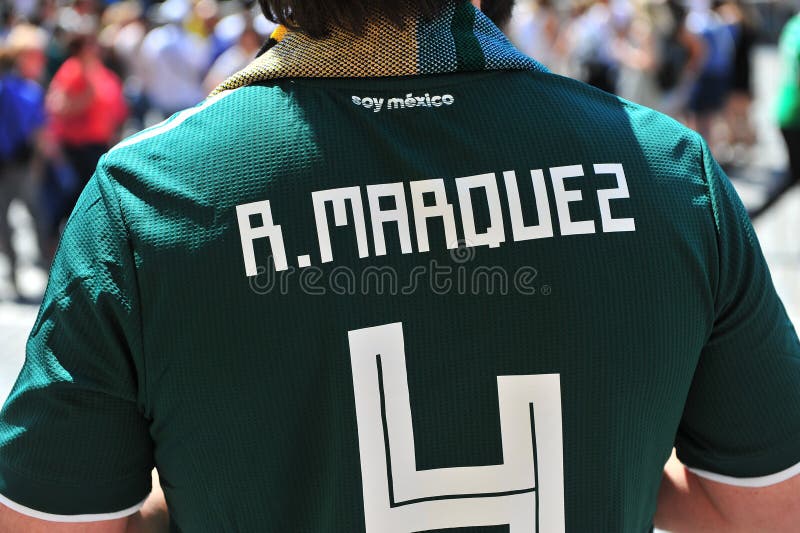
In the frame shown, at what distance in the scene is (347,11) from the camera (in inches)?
45.4

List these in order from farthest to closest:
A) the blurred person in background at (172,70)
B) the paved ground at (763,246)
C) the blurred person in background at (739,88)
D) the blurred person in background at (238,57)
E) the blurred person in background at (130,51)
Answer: the blurred person in background at (739,88), the blurred person in background at (130,51), the blurred person in background at (172,70), the blurred person in background at (238,57), the paved ground at (763,246)

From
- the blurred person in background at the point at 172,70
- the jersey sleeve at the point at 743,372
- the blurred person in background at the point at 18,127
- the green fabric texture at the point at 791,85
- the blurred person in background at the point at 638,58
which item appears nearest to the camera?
the jersey sleeve at the point at 743,372

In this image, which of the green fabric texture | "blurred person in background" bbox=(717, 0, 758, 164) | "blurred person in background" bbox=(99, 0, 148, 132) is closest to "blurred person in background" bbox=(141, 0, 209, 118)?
"blurred person in background" bbox=(99, 0, 148, 132)

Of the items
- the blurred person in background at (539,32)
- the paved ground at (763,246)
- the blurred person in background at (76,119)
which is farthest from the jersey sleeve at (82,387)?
the blurred person in background at (539,32)

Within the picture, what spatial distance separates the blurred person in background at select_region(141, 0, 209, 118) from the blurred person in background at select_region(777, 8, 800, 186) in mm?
4939

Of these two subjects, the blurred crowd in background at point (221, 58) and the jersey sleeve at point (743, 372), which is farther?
the blurred crowd in background at point (221, 58)

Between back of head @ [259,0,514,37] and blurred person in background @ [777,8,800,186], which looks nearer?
back of head @ [259,0,514,37]

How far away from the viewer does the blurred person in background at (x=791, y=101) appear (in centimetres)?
667

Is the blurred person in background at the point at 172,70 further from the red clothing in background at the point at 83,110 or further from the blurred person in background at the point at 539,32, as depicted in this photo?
the blurred person in background at the point at 539,32

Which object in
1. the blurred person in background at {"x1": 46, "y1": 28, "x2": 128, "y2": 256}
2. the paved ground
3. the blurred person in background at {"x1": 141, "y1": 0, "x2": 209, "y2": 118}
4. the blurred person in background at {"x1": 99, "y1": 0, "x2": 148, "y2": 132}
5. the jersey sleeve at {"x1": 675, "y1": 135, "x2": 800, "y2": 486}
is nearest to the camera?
the jersey sleeve at {"x1": 675, "y1": 135, "x2": 800, "y2": 486}

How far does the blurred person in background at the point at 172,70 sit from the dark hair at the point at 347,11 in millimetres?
8287

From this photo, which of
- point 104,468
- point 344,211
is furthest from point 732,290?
point 104,468

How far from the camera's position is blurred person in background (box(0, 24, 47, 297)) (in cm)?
703

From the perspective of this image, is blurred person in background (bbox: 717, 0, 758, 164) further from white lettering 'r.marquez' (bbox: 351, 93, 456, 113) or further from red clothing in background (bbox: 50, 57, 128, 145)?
white lettering 'r.marquez' (bbox: 351, 93, 456, 113)
